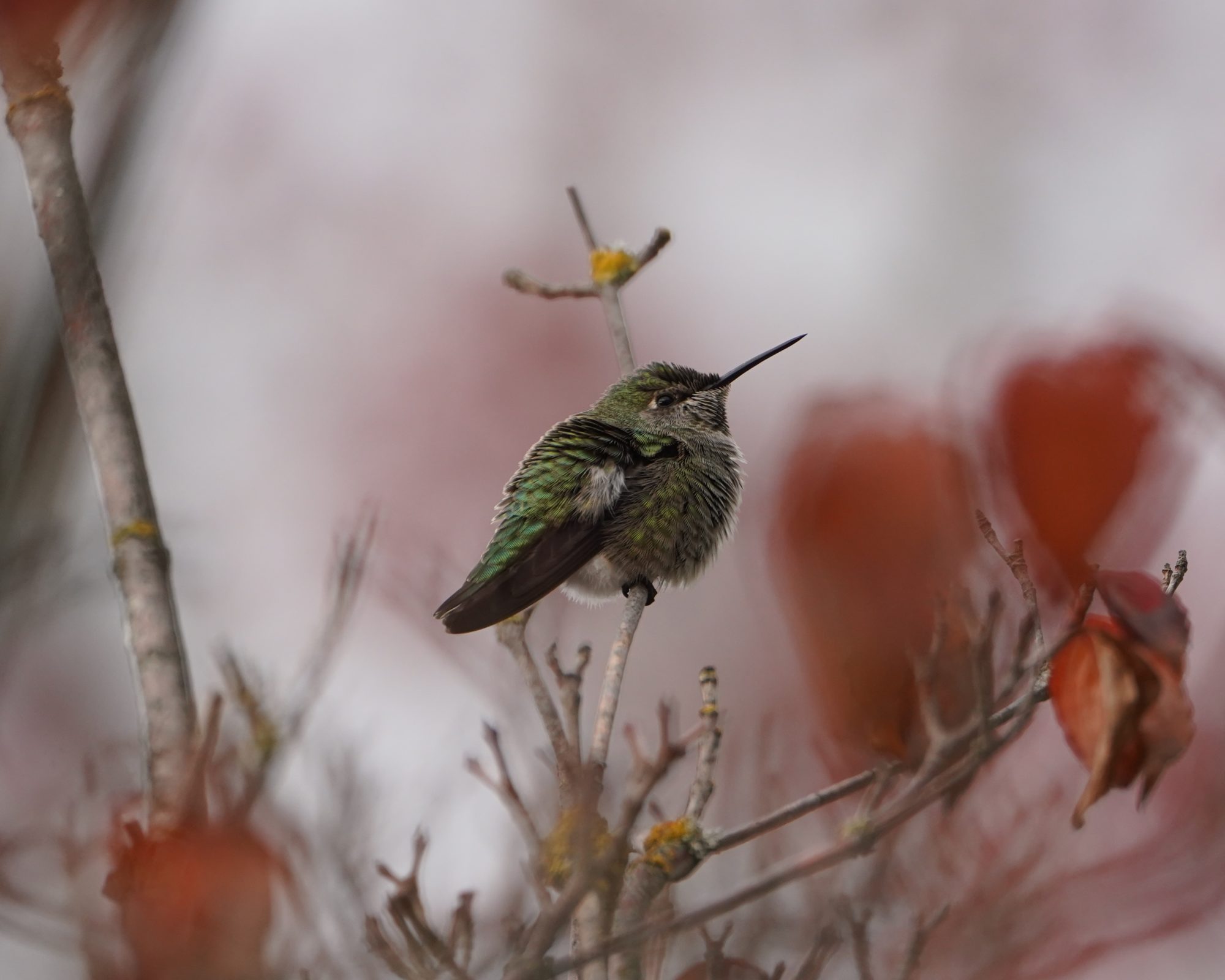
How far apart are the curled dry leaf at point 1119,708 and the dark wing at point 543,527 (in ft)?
6.77

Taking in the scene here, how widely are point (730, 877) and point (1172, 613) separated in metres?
2.66

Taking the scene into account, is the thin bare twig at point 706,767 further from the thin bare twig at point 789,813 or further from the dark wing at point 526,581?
the dark wing at point 526,581

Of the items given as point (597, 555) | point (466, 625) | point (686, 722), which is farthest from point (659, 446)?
point (686, 722)

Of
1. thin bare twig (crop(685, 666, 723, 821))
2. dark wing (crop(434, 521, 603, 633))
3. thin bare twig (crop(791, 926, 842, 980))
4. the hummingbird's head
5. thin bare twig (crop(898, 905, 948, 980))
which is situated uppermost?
the hummingbird's head

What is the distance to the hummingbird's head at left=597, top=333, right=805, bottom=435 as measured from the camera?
217 inches

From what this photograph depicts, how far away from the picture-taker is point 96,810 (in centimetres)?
318

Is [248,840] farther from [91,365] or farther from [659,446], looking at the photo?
[659,446]

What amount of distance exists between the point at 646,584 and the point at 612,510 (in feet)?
1.14

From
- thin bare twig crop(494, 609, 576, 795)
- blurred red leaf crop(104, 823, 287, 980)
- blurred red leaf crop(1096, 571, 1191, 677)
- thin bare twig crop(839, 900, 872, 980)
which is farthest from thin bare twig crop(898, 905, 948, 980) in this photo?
blurred red leaf crop(104, 823, 287, 980)

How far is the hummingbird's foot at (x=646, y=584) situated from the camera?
15.1 feet

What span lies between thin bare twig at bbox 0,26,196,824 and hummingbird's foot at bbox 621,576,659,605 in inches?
99.2

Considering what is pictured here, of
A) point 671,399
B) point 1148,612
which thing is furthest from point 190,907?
point 671,399

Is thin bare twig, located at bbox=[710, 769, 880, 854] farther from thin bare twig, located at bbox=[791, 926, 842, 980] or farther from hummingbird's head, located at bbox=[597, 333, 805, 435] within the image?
hummingbird's head, located at bbox=[597, 333, 805, 435]

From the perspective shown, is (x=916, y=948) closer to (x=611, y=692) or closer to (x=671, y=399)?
(x=611, y=692)
